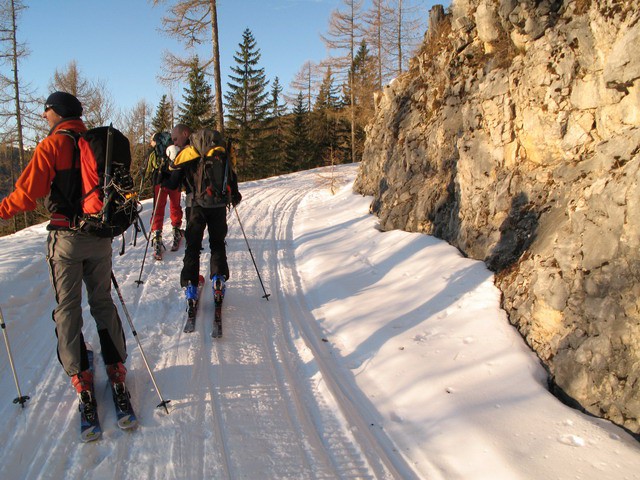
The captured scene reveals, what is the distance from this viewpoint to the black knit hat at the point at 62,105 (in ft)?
10.2

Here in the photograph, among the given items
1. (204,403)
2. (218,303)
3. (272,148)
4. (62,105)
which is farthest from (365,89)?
(204,403)

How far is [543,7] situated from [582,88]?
5.42ft

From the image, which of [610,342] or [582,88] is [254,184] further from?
[610,342]

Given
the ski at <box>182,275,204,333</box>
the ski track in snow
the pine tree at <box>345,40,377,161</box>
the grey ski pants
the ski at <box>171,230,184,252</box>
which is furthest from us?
the pine tree at <box>345,40,377,161</box>

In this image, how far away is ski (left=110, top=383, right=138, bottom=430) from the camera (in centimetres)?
308

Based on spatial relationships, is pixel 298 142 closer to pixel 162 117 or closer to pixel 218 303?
pixel 162 117

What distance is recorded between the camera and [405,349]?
14.6 feet

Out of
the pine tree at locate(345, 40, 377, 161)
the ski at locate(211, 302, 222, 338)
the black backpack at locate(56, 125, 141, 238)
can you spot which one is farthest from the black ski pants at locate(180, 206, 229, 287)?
the pine tree at locate(345, 40, 377, 161)

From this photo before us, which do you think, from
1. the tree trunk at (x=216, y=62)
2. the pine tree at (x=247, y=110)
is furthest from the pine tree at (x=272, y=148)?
the tree trunk at (x=216, y=62)

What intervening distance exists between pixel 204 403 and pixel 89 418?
884 millimetres

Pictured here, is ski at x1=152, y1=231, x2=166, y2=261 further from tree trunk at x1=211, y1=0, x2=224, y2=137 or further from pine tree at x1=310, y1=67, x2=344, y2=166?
pine tree at x1=310, y1=67, x2=344, y2=166

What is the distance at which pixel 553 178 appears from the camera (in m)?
5.16

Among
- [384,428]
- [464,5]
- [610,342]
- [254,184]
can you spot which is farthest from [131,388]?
[254,184]

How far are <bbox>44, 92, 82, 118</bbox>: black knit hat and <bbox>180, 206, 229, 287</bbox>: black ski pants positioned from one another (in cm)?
202
